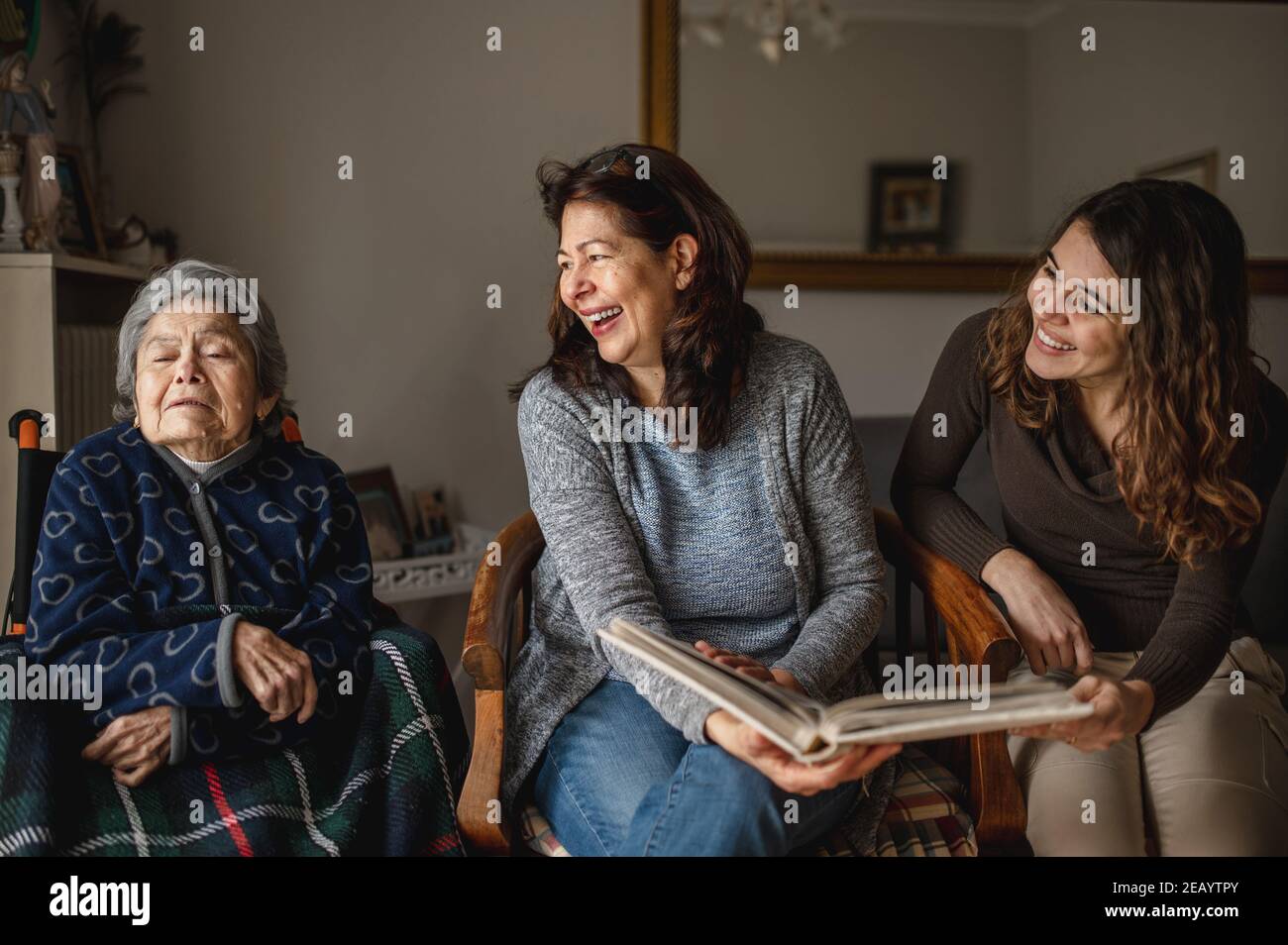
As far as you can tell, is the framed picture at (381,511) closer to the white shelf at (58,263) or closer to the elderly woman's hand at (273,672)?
the white shelf at (58,263)

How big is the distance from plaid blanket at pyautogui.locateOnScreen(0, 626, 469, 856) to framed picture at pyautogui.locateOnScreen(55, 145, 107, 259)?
1.05 meters

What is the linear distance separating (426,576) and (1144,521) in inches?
57.6

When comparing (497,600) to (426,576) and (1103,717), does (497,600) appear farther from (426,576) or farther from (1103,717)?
(426,576)

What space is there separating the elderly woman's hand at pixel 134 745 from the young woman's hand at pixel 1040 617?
113cm

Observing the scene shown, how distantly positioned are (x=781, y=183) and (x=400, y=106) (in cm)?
89

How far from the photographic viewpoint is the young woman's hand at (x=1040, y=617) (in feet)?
5.20

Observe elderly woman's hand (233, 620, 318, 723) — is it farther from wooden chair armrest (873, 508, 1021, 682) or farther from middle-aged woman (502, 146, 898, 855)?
wooden chair armrest (873, 508, 1021, 682)

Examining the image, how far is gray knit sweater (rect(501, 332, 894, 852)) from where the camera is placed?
1.50m

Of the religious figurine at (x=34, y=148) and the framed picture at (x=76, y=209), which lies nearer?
the religious figurine at (x=34, y=148)

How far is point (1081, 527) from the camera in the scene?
1672 mm

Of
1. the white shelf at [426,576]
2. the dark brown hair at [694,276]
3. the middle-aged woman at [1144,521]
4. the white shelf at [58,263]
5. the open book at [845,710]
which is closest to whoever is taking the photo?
the open book at [845,710]

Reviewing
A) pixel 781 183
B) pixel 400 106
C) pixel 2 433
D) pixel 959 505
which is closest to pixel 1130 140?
pixel 781 183

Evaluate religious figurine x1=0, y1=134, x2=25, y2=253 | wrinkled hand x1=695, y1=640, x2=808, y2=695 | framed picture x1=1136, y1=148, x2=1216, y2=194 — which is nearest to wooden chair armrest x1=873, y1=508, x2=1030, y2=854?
wrinkled hand x1=695, y1=640, x2=808, y2=695

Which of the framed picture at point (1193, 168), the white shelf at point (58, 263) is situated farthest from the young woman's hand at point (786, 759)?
the framed picture at point (1193, 168)
